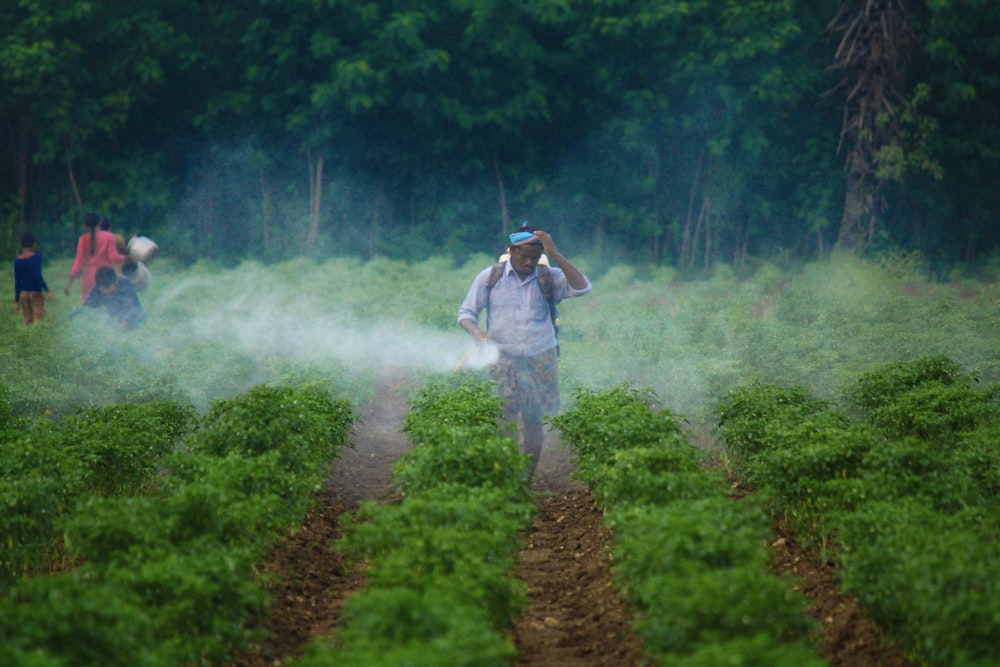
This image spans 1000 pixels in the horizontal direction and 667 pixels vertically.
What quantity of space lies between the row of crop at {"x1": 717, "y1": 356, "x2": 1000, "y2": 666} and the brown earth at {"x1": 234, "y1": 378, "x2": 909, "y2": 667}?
251 millimetres

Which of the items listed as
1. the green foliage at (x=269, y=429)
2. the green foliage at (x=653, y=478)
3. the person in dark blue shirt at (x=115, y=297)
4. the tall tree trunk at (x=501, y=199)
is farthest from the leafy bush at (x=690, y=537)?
the tall tree trunk at (x=501, y=199)

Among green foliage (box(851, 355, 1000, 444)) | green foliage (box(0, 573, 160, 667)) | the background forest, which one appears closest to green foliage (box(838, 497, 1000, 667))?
green foliage (box(851, 355, 1000, 444))

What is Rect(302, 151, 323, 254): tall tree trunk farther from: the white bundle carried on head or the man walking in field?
the man walking in field

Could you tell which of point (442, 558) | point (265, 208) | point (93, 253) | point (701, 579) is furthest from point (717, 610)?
point (265, 208)

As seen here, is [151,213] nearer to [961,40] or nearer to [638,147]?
[638,147]

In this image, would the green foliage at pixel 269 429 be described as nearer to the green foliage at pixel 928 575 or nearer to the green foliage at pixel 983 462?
the green foliage at pixel 928 575

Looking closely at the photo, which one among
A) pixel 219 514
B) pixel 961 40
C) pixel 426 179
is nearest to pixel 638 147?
pixel 426 179

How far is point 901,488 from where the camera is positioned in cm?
726

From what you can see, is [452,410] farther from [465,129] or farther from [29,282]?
[465,129]

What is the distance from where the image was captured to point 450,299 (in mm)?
22781

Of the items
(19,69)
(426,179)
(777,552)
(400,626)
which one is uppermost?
(19,69)

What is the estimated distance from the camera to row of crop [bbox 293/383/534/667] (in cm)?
510

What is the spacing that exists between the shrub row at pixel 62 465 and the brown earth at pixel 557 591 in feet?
4.27

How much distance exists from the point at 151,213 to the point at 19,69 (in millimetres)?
5351
